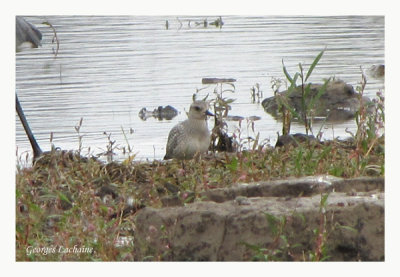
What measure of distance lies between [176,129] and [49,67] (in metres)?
1.35

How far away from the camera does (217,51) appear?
31.3 ft

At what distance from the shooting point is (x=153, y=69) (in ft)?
30.4

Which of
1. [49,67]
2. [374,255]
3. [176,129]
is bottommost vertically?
[374,255]

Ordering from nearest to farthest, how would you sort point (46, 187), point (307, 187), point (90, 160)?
1. point (307, 187)
2. point (46, 187)
3. point (90, 160)

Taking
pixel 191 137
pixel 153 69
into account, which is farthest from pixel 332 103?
pixel 191 137

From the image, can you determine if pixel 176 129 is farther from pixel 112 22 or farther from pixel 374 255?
pixel 374 255

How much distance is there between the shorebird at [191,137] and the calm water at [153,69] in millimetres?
372

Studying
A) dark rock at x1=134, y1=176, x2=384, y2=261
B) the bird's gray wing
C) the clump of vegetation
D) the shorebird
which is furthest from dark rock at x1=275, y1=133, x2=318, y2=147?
dark rock at x1=134, y1=176, x2=384, y2=261

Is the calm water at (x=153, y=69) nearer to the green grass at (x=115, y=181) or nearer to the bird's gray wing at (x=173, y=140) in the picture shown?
the bird's gray wing at (x=173, y=140)

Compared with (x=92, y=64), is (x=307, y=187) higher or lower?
lower

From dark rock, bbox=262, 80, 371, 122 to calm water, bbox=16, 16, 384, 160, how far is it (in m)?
0.11

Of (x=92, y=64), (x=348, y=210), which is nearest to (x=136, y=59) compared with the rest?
(x=92, y=64)

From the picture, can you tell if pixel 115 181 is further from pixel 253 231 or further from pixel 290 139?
pixel 253 231

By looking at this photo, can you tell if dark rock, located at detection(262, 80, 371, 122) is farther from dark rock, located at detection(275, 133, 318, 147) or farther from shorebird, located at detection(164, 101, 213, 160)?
shorebird, located at detection(164, 101, 213, 160)
